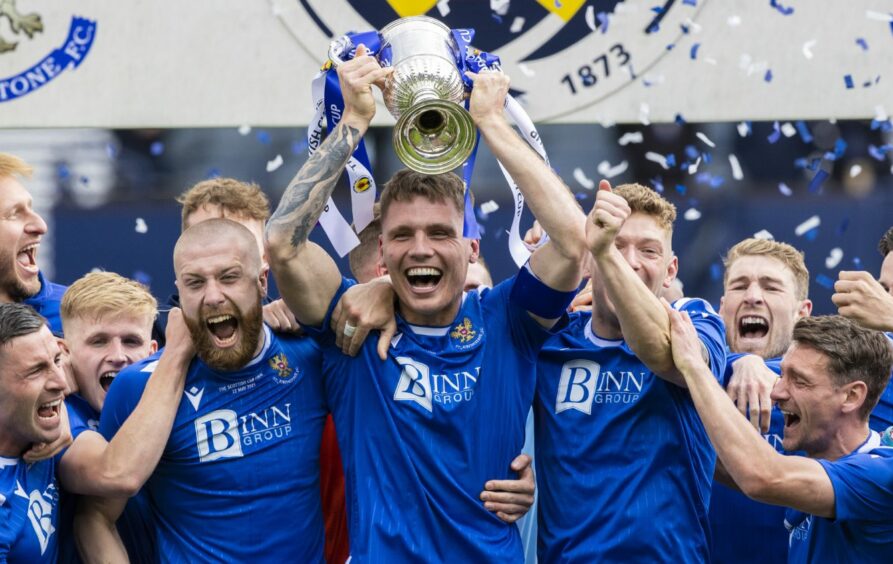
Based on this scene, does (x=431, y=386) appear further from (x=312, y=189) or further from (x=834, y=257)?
(x=834, y=257)

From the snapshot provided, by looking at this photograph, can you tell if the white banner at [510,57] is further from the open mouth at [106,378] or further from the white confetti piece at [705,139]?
the open mouth at [106,378]

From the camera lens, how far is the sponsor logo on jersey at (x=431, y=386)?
12.7 ft

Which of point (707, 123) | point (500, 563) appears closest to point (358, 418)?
point (500, 563)

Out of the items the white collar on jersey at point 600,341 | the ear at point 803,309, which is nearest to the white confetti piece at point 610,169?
the ear at point 803,309

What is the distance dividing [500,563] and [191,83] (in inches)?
148

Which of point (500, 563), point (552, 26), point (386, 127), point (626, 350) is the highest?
point (552, 26)

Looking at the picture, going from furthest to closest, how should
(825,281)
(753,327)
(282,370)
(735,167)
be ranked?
(735,167)
(825,281)
(753,327)
(282,370)

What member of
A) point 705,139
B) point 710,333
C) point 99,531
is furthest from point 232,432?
point 705,139

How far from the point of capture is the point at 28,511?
3758 millimetres

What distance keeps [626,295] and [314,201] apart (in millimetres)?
922

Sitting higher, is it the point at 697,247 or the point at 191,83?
the point at 191,83

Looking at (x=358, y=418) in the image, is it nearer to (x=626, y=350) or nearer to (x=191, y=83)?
(x=626, y=350)

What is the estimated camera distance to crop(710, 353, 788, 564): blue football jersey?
4.63 meters

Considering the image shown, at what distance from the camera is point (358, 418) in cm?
393
